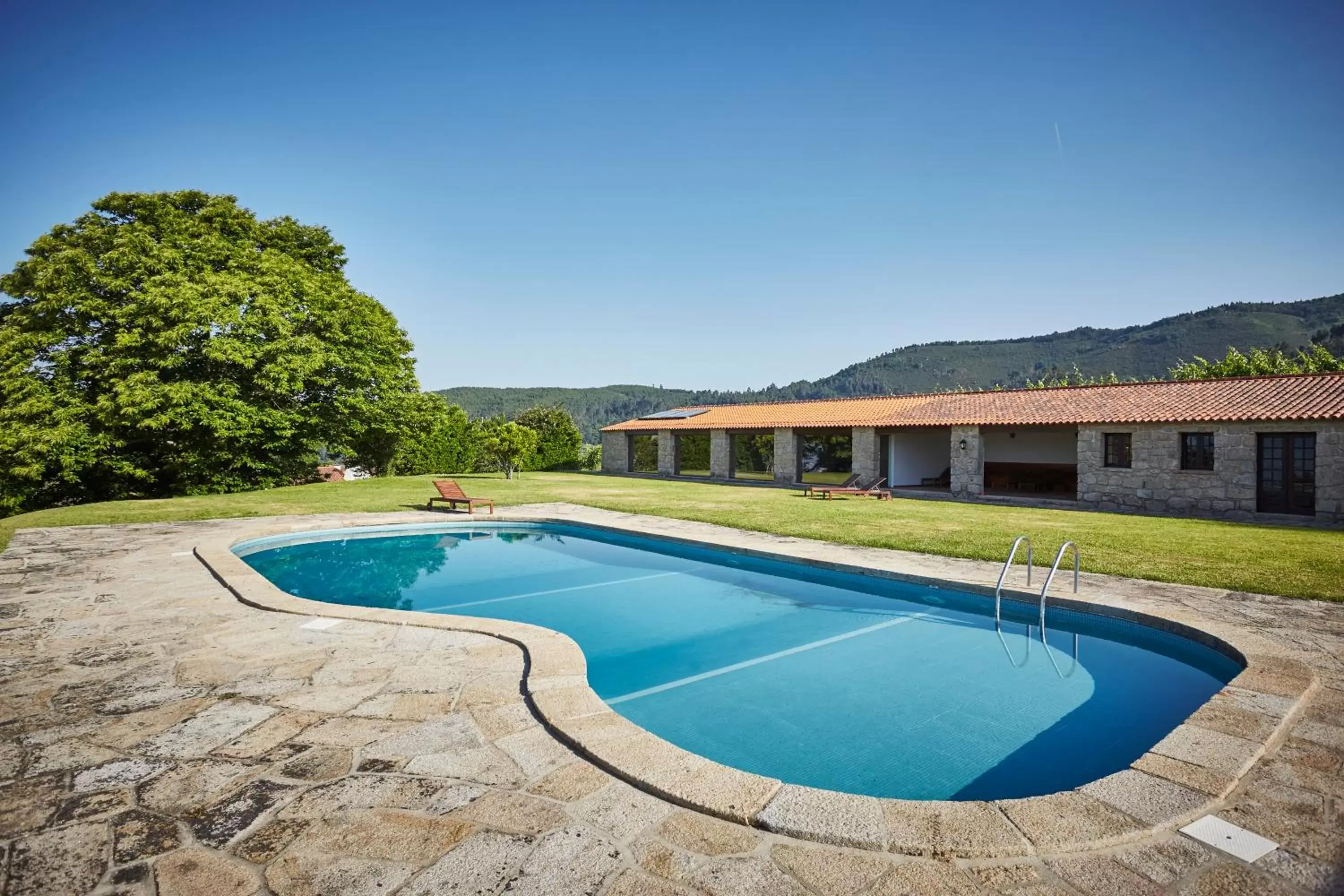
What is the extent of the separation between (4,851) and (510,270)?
22.7 metres

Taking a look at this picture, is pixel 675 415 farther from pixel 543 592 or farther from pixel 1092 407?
pixel 543 592

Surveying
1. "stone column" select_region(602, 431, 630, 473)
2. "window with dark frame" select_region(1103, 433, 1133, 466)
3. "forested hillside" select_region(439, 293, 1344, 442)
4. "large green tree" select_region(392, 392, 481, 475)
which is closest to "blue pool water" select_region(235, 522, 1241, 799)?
"window with dark frame" select_region(1103, 433, 1133, 466)

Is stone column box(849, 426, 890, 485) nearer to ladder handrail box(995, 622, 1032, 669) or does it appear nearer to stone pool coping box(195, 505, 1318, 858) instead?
ladder handrail box(995, 622, 1032, 669)

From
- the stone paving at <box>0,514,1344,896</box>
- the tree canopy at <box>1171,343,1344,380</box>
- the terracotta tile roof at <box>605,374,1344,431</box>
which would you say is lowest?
the stone paving at <box>0,514,1344,896</box>

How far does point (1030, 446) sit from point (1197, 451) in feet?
21.2

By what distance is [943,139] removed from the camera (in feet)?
52.3

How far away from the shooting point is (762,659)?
238 inches

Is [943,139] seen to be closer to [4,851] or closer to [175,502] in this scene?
[4,851]

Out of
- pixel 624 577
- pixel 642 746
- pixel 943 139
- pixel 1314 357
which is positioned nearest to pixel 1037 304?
pixel 1314 357

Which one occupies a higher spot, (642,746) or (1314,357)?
(1314,357)

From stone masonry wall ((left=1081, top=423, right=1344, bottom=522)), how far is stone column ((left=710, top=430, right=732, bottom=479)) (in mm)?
13387

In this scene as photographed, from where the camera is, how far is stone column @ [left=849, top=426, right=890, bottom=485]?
73.8ft

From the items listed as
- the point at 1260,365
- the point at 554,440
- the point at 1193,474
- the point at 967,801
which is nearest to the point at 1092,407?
the point at 1193,474

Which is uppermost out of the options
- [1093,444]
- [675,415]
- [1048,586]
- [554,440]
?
[675,415]
